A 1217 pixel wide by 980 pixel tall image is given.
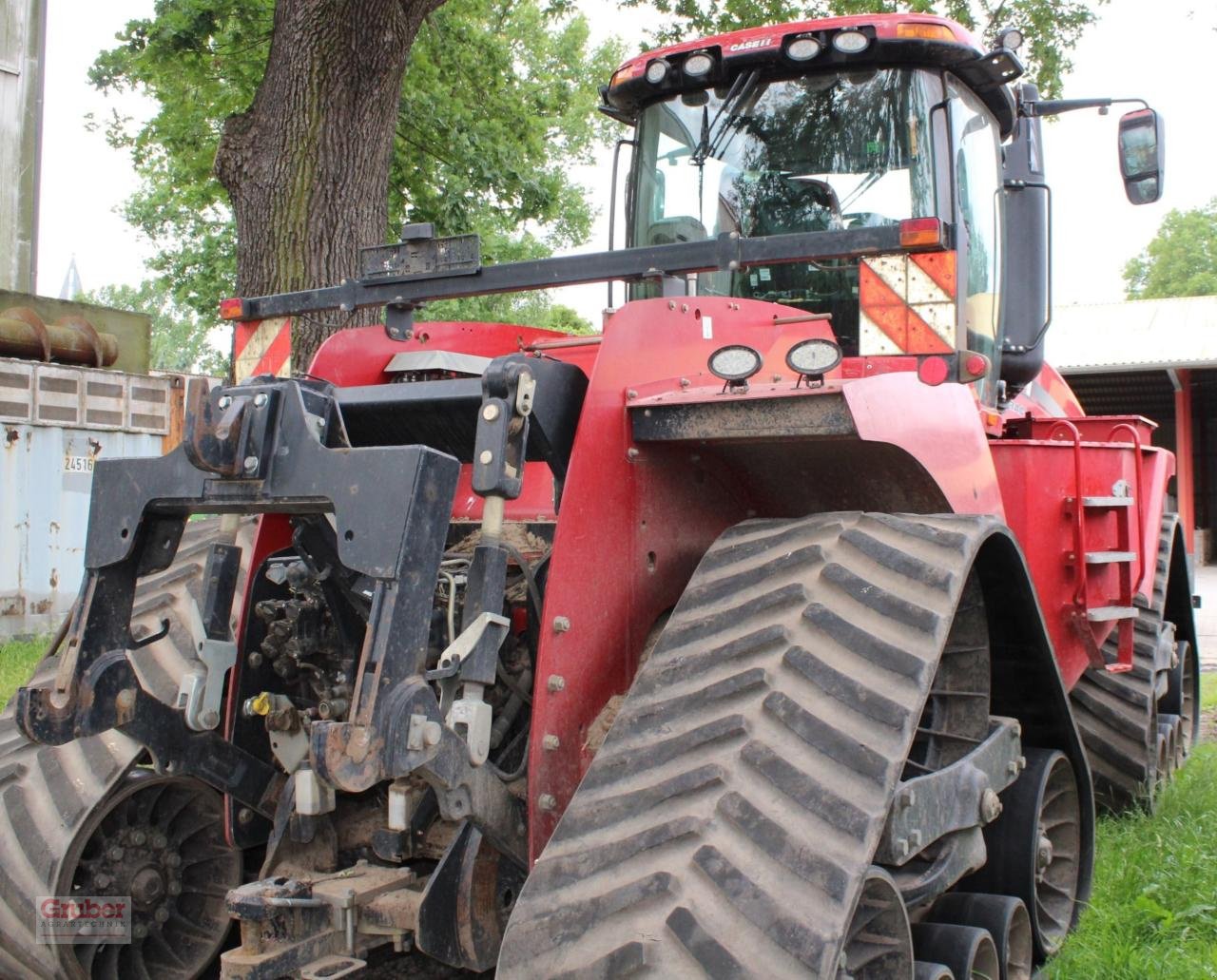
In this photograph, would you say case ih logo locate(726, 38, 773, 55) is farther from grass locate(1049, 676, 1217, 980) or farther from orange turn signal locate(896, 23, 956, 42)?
grass locate(1049, 676, 1217, 980)

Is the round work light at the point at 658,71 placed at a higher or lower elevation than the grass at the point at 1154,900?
higher

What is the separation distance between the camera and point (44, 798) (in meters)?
3.49

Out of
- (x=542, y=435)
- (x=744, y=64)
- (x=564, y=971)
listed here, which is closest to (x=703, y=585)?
(x=542, y=435)

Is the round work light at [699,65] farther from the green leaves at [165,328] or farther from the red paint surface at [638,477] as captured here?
the green leaves at [165,328]

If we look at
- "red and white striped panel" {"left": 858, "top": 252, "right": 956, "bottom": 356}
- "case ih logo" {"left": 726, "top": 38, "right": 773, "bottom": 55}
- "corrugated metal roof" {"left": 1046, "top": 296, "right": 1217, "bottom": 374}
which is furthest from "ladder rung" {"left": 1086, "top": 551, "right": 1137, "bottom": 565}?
"corrugated metal roof" {"left": 1046, "top": 296, "right": 1217, "bottom": 374}

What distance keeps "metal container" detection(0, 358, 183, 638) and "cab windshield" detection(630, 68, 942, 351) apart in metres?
7.28

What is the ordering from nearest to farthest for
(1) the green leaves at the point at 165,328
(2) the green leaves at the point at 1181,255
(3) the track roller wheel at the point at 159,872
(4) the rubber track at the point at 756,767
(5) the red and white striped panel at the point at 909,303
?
(4) the rubber track at the point at 756,767
(3) the track roller wheel at the point at 159,872
(5) the red and white striped panel at the point at 909,303
(2) the green leaves at the point at 1181,255
(1) the green leaves at the point at 165,328

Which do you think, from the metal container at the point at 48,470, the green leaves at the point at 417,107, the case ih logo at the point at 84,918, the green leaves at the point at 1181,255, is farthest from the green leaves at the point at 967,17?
the green leaves at the point at 1181,255

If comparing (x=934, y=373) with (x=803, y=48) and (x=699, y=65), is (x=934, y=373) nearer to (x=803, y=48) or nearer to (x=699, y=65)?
(x=803, y=48)

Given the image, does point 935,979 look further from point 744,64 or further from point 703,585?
point 744,64

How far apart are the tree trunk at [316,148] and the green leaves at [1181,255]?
2697 inches

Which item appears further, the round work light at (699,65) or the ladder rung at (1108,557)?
the round work light at (699,65)

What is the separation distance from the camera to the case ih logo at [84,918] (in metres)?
3.26

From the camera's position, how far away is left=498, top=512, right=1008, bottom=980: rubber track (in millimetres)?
2004
